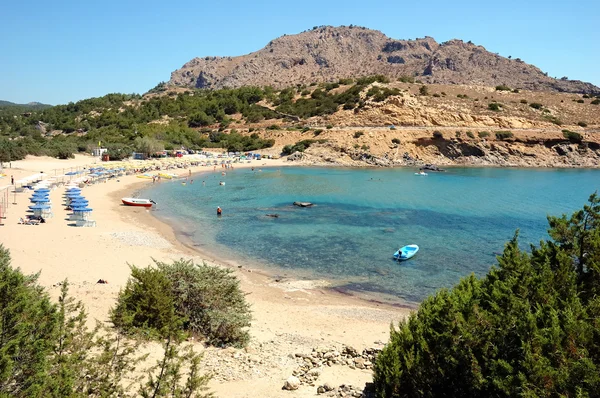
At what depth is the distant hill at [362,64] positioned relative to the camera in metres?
146

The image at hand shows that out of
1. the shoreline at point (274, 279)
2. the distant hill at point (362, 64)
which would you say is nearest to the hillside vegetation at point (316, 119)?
the shoreline at point (274, 279)

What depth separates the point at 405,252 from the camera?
21.1 m

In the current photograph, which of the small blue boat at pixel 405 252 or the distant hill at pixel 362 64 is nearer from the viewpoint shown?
the small blue boat at pixel 405 252

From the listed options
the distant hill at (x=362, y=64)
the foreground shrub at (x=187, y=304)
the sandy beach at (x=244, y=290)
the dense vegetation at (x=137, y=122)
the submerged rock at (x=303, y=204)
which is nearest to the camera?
the sandy beach at (x=244, y=290)

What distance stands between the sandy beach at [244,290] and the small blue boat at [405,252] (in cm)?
507

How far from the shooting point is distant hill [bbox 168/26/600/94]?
146 metres

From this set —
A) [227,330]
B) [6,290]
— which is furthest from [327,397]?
[6,290]

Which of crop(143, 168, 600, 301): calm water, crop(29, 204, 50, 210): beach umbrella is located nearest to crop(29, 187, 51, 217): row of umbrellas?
crop(29, 204, 50, 210): beach umbrella

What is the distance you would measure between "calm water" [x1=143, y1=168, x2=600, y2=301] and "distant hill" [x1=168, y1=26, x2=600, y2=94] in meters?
100.0

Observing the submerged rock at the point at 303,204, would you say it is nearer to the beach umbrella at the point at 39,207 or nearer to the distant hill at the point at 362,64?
the beach umbrella at the point at 39,207

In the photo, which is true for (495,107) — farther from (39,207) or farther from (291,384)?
(291,384)

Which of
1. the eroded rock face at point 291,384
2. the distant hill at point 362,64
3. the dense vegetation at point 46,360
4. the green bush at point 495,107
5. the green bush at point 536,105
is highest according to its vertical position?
the distant hill at point 362,64

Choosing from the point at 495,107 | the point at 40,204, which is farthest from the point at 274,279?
the point at 495,107

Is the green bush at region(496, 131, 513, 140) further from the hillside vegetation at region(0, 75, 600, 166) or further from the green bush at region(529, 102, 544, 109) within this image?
the green bush at region(529, 102, 544, 109)
